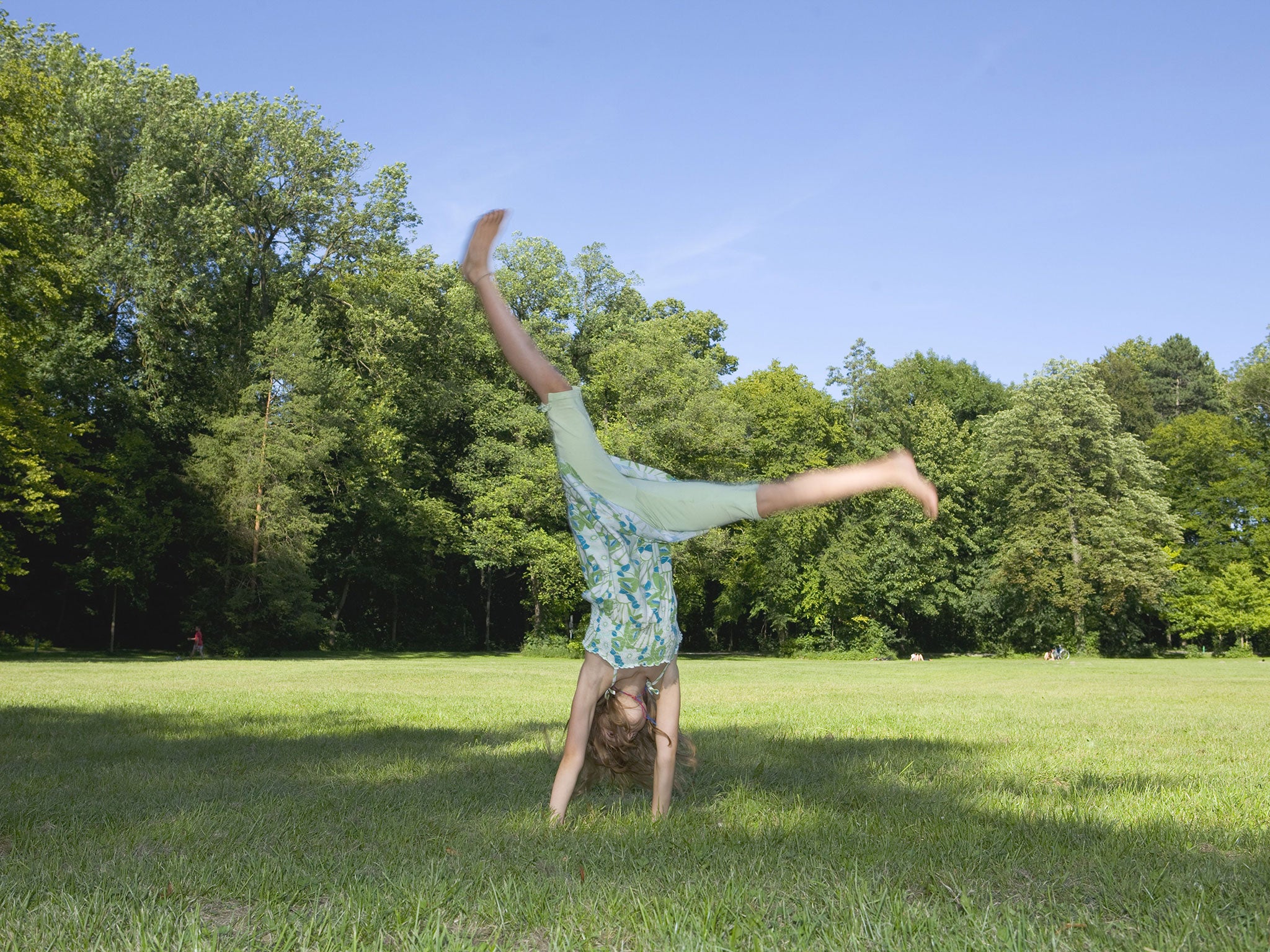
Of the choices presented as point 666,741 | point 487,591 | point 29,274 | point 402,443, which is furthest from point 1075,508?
point 666,741

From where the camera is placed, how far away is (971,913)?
10.7ft

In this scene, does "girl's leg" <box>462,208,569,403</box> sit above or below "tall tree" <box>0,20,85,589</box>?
below

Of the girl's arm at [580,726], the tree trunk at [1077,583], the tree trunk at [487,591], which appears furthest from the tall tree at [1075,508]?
the girl's arm at [580,726]

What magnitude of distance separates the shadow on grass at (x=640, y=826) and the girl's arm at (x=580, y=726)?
185mm

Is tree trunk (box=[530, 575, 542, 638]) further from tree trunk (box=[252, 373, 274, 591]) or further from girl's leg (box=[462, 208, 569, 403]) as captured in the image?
girl's leg (box=[462, 208, 569, 403])

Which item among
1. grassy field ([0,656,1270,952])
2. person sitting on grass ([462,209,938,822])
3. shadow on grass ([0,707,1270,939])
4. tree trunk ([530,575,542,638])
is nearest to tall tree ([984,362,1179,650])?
tree trunk ([530,575,542,638])

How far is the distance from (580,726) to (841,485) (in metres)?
1.74

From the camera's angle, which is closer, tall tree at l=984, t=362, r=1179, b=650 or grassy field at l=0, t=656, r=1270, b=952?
grassy field at l=0, t=656, r=1270, b=952

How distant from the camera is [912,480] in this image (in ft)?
15.0

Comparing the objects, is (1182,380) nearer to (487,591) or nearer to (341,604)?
(487,591)

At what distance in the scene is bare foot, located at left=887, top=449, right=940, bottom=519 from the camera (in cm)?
458

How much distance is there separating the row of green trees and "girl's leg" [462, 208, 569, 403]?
2409 cm

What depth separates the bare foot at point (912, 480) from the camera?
458 centimetres

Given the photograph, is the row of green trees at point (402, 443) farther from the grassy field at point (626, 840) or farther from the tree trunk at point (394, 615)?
the grassy field at point (626, 840)
